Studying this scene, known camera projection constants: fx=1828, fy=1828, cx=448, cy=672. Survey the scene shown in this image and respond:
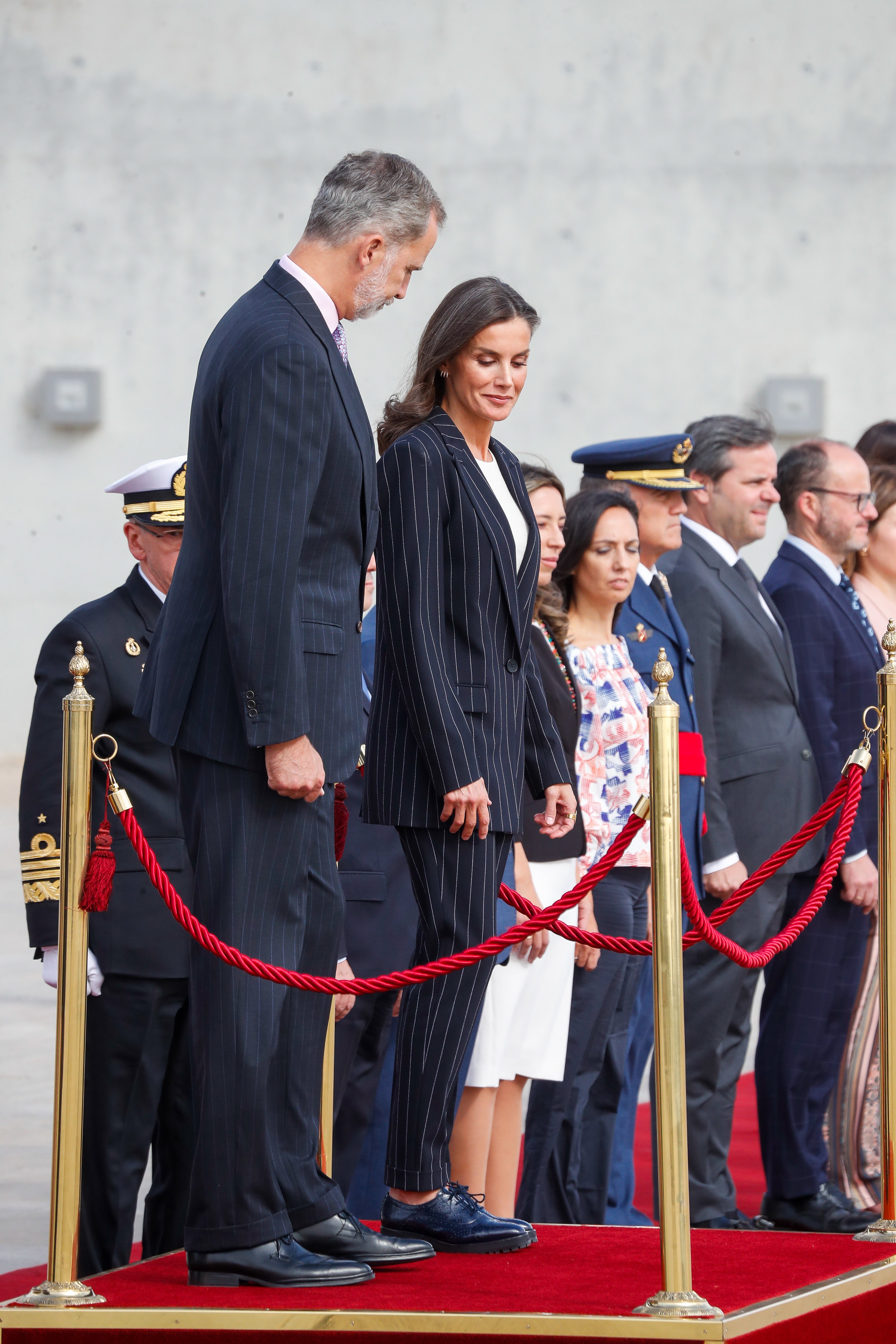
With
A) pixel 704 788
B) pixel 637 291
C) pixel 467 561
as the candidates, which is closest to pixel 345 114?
pixel 637 291

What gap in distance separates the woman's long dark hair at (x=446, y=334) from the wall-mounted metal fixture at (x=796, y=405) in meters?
6.32

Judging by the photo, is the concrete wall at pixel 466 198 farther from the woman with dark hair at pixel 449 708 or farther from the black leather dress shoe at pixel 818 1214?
the woman with dark hair at pixel 449 708

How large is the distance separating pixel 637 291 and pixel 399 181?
6681 millimetres

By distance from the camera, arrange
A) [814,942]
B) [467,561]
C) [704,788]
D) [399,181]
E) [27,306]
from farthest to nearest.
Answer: [27,306]
[814,942]
[704,788]
[467,561]
[399,181]

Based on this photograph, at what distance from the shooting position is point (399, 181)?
253cm

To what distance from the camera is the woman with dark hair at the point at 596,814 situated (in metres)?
3.80

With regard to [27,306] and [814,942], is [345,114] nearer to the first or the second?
[27,306]

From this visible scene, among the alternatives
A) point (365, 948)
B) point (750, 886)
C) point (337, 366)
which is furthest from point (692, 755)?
point (337, 366)

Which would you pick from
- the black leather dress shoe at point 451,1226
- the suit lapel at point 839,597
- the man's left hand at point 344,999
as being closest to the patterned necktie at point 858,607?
the suit lapel at point 839,597

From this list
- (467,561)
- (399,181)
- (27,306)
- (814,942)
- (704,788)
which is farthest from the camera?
(27,306)

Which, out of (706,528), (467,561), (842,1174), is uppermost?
(706,528)

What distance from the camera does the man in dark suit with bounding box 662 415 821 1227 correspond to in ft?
13.2

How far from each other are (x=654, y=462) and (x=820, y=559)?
1.58 feet

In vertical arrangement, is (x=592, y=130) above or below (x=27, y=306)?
above
